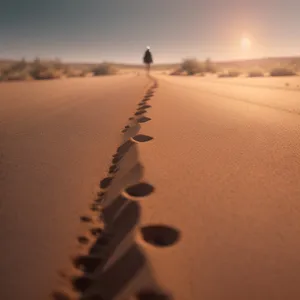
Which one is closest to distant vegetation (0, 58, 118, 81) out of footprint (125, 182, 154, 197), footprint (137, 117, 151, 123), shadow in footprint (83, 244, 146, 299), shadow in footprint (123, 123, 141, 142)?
footprint (137, 117, 151, 123)

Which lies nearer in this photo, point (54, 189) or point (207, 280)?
point (207, 280)

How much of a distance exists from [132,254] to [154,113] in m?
2.28

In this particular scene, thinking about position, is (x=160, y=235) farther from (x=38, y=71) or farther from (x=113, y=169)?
(x=38, y=71)

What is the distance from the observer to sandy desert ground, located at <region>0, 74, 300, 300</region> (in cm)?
83

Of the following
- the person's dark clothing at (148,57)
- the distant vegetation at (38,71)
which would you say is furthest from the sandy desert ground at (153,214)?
the person's dark clothing at (148,57)

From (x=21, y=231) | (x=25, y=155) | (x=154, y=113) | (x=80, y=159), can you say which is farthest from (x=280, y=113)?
(x=21, y=231)

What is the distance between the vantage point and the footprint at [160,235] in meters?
1.01

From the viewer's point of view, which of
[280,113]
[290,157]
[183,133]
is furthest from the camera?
[280,113]

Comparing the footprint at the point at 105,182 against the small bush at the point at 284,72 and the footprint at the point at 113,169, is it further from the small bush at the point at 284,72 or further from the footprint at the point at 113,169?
the small bush at the point at 284,72

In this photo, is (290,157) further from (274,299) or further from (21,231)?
(21,231)

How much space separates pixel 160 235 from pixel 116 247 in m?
0.17

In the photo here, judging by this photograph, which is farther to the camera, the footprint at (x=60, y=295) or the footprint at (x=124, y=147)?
the footprint at (x=124, y=147)

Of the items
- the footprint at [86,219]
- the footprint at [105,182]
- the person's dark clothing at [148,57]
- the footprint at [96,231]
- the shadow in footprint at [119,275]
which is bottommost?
the footprint at [105,182]

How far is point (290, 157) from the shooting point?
69.3 inches
